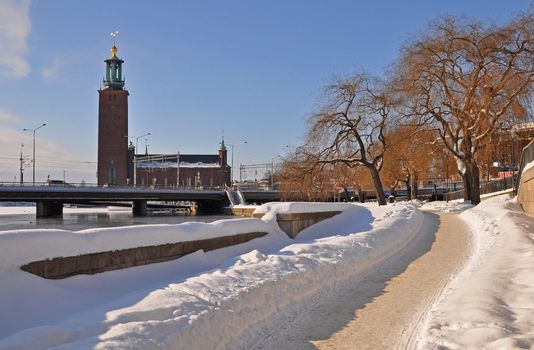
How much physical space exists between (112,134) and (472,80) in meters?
100

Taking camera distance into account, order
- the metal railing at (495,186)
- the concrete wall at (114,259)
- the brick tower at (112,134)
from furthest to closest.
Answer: the brick tower at (112,134), the metal railing at (495,186), the concrete wall at (114,259)

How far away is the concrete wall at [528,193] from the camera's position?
86.6 ft

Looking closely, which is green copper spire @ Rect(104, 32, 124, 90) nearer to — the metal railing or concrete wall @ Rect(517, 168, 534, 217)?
the metal railing

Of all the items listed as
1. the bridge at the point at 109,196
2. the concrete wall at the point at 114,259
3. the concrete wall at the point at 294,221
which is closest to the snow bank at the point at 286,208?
the concrete wall at the point at 294,221

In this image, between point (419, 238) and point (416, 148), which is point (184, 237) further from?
point (416, 148)

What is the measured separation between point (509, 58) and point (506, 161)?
55.7 ft

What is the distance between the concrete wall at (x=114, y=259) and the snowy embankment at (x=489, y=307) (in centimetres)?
554

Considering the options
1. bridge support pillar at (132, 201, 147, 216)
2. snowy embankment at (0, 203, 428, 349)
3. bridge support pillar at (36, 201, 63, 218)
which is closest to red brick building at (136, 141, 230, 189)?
bridge support pillar at (132, 201, 147, 216)

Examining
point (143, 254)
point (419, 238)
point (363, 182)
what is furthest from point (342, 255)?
point (363, 182)

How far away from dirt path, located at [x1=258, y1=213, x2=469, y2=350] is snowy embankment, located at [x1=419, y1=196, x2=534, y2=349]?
41 centimetres

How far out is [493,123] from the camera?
3647cm

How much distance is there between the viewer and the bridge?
59719 millimetres

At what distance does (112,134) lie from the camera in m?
125

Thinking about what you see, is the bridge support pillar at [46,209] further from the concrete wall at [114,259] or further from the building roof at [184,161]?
the concrete wall at [114,259]
